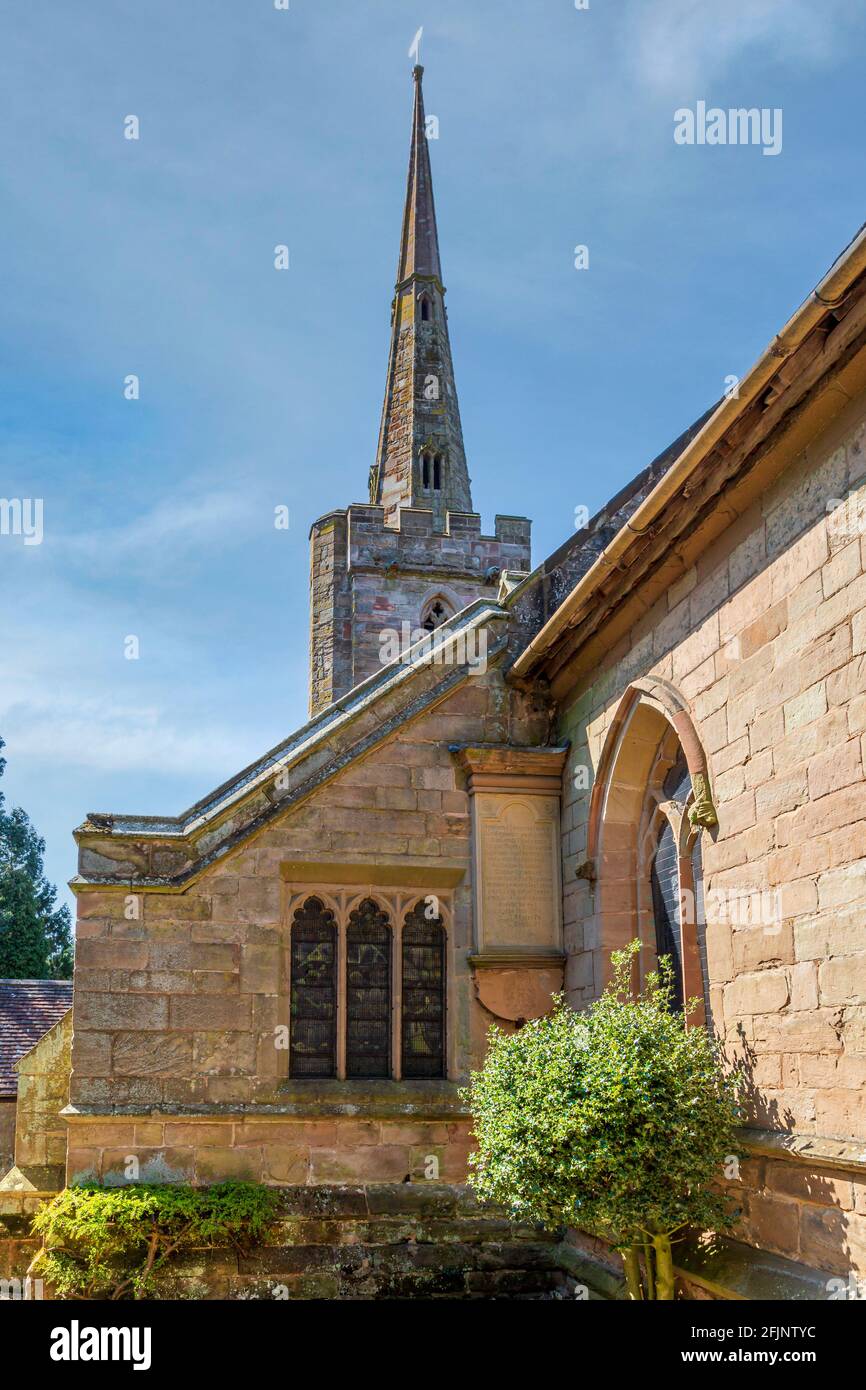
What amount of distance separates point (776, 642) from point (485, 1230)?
4.86 metres

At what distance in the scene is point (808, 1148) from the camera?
6.05 metres

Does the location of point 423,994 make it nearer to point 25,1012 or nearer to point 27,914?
point 25,1012

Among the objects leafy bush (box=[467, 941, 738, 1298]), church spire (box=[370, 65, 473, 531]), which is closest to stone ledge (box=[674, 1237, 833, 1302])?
leafy bush (box=[467, 941, 738, 1298])

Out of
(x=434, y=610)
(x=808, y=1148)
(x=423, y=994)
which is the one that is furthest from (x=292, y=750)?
(x=434, y=610)

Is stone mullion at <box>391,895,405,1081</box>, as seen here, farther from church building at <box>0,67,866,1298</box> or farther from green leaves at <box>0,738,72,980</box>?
green leaves at <box>0,738,72,980</box>

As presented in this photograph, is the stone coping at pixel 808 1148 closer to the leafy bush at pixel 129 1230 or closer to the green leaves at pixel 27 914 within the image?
the leafy bush at pixel 129 1230

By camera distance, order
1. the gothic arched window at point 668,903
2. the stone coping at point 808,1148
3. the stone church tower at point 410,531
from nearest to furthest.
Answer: the stone coping at point 808,1148 < the gothic arched window at point 668,903 < the stone church tower at point 410,531

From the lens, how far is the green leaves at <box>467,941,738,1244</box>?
21.5 ft

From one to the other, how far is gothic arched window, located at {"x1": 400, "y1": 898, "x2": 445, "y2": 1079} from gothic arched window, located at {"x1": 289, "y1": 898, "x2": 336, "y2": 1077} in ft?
1.78

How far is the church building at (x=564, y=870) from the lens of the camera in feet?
20.4

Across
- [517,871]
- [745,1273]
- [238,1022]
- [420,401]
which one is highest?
[420,401]

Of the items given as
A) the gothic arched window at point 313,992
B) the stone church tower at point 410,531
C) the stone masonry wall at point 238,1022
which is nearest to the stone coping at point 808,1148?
the stone masonry wall at point 238,1022

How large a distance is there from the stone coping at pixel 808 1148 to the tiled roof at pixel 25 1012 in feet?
50.3

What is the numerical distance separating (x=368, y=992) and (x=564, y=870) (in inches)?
67.6
